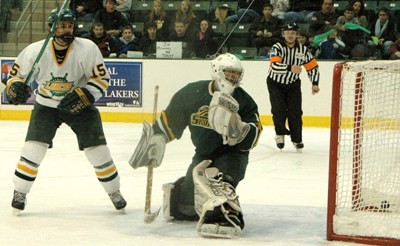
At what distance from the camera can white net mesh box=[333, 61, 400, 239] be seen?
411cm

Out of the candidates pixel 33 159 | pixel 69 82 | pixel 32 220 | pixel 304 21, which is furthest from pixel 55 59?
pixel 304 21

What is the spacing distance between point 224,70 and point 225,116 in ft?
0.87

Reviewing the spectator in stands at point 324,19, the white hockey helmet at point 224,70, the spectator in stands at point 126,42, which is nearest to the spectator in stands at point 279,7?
the spectator in stands at point 324,19

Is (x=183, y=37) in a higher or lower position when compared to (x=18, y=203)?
higher

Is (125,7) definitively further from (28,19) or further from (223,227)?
(223,227)

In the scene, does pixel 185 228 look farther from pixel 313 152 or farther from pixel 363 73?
pixel 313 152

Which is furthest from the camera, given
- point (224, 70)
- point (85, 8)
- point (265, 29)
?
point (85, 8)

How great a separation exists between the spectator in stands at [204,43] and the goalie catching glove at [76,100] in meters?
5.81

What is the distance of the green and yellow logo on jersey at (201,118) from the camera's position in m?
4.41

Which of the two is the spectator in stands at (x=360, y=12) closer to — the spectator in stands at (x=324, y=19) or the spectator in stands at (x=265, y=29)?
the spectator in stands at (x=324, y=19)

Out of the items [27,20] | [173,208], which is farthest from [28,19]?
[173,208]

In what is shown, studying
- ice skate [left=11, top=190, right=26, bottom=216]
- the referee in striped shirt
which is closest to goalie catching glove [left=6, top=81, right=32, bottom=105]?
ice skate [left=11, top=190, right=26, bottom=216]

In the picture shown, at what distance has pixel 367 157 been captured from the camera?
4.52 meters

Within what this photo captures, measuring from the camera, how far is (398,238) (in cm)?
400
